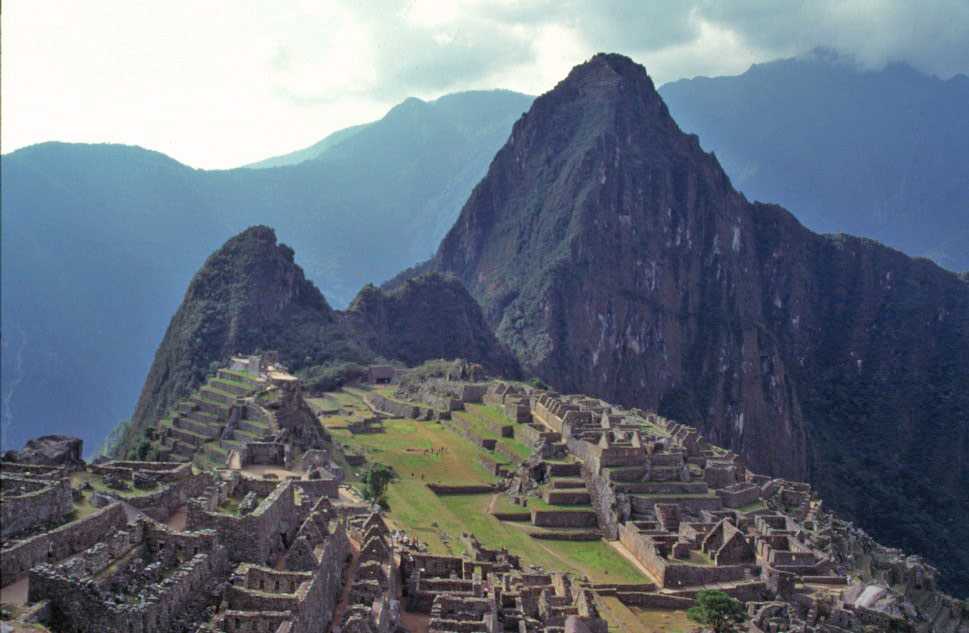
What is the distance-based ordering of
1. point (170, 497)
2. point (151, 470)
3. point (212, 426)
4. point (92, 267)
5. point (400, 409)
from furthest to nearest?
point (92, 267) < point (400, 409) < point (212, 426) < point (151, 470) < point (170, 497)

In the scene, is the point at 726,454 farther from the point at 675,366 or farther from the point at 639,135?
the point at 639,135

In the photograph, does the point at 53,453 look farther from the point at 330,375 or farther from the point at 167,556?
the point at 330,375

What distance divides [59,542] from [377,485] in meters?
23.8

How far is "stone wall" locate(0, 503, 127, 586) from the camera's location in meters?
14.2

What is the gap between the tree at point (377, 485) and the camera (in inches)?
1455

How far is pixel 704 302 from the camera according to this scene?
6850 inches

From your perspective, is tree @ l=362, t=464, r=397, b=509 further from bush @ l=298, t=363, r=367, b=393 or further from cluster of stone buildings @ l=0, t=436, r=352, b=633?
bush @ l=298, t=363, r=367, b=393

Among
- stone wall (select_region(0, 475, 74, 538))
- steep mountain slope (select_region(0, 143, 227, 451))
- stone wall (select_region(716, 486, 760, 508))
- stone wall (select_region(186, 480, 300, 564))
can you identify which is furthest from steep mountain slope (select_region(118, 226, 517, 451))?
stone wall (select_region(186, 480, 300, 564))

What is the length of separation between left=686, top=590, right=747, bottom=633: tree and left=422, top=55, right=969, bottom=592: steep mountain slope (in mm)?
98405

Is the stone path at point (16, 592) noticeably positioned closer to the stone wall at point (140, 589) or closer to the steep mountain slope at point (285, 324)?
the stone wall at point (140, 589)

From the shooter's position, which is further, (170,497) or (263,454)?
(263,454)

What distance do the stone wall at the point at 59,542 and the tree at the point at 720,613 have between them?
69.3ft

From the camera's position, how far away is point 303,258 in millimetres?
187875

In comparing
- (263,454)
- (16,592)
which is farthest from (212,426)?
(16,592)
